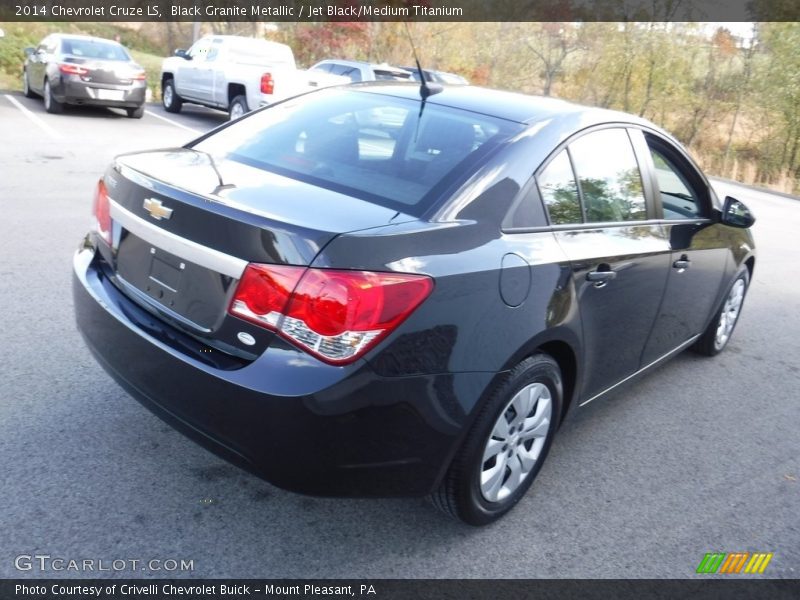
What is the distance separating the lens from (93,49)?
556 inches

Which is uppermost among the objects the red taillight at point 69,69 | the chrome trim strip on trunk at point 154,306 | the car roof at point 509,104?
the car roof at point 509,104

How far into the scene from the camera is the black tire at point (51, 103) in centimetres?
1363

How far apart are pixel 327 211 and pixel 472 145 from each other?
783 mm

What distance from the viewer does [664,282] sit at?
375 cm

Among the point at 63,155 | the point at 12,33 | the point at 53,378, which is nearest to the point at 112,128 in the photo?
the point at 63,155

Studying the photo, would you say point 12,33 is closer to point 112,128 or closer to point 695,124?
point 112,128

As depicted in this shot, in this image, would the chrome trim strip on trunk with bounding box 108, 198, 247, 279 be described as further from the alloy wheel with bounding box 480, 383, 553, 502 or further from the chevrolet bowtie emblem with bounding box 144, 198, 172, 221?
the alloy wheel with bounding box 480, 383, 553, 502

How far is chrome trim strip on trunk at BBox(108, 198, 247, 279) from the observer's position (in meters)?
2.38

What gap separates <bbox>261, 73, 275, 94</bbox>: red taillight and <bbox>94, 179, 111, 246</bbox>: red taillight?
11.2m

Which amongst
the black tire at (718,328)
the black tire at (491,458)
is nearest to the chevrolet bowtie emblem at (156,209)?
the black tire at (491,458)

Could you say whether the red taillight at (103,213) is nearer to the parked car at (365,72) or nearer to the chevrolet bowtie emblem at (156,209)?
the chevrolet bowtie emblem at (156,209)

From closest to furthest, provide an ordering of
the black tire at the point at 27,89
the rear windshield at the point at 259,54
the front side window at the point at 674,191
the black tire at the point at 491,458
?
the black tire at the point at 491,458 → the front side window at the point at 674,191 → the rear windshield at the point at 259,54 → the black tire at the point at 27,89

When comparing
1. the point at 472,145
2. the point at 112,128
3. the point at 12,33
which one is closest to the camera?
the point at 472,145

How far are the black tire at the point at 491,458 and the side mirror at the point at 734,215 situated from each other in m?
1.91
